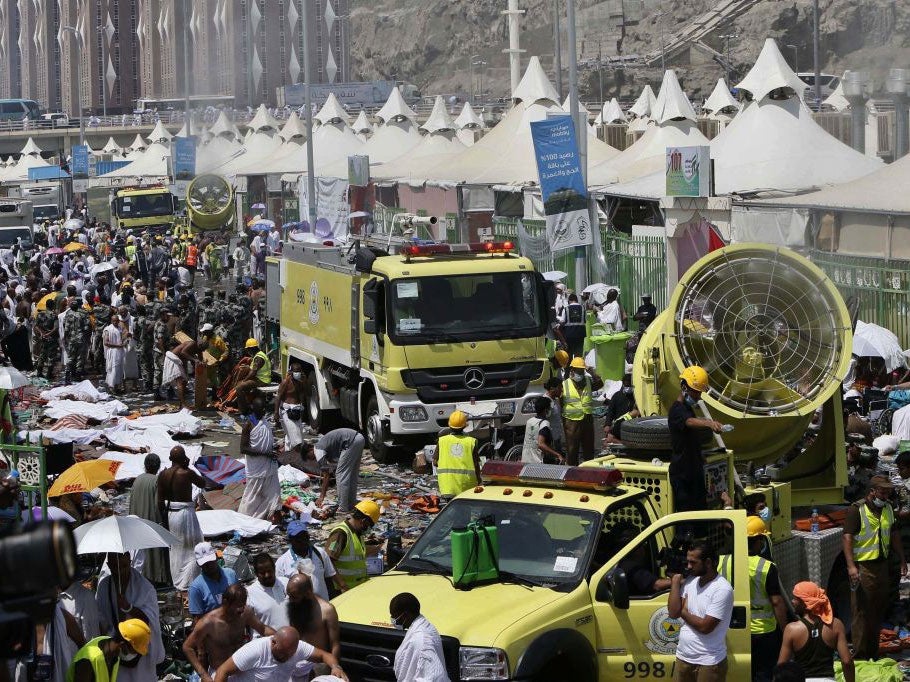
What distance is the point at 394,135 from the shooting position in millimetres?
50938

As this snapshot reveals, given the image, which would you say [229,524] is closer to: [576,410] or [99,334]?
[576,410]

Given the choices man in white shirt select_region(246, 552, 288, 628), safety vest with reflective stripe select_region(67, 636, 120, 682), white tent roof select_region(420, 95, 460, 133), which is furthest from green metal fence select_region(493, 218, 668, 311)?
white tent roof select_region(420, 95, 460, 133)

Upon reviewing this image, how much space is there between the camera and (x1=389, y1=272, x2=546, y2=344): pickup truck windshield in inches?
643

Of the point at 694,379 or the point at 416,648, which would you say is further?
the point at 694,379

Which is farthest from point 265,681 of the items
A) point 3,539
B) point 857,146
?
point 857,146

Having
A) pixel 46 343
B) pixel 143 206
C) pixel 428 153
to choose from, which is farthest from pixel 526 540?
pixel 143 206

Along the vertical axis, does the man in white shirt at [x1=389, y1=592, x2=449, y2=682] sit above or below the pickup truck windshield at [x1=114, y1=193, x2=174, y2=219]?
below

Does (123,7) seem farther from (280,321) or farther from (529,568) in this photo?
(529,568)

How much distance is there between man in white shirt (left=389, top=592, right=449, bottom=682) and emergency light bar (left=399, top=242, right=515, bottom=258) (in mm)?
9307

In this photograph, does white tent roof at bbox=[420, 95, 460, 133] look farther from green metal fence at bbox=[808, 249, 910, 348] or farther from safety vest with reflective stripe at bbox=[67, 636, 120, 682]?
safety vest with reflective stripe at bbox=[67, 636, 120, 682]

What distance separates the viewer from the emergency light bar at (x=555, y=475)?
8820 mm

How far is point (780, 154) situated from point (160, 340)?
1252cm

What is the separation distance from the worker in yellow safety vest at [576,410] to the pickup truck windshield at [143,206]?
3883 centimetres

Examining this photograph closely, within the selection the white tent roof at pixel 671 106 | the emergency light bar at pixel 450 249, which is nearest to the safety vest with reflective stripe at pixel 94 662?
the emergency light bar at pixel 450 249
